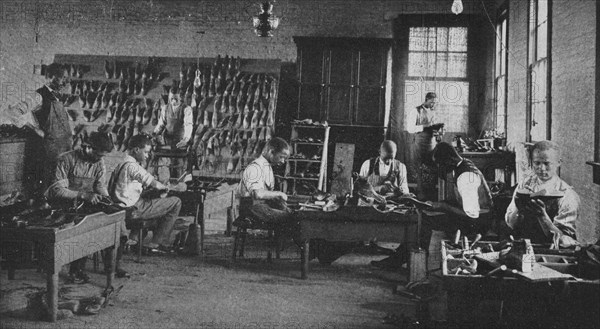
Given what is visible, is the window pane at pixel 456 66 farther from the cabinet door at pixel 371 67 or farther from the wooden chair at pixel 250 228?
the wooden chair at pixel 250 228

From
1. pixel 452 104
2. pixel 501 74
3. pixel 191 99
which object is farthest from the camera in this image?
pixel 191 99

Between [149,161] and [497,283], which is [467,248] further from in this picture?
[149,161]

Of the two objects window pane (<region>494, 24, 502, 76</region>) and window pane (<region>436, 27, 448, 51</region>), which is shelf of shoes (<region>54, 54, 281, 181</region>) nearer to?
window pane (<region>436, 27, 448, 51</region>)

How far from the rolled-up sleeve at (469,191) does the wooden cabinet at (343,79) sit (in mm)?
5796

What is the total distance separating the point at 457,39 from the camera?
1198 cm

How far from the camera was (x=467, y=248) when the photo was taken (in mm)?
3998

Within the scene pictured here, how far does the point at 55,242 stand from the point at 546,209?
13.3ft

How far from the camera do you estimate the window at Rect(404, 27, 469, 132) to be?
39.2ft

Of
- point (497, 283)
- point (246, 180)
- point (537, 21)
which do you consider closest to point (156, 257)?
point (246, 180)

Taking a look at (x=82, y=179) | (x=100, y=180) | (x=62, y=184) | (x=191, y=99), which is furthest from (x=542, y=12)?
(x=191, y=99)

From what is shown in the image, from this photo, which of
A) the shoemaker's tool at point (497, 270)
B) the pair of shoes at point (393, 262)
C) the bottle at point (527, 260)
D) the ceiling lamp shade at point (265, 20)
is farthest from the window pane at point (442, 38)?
the shoemaker's tool at point (497, 270)

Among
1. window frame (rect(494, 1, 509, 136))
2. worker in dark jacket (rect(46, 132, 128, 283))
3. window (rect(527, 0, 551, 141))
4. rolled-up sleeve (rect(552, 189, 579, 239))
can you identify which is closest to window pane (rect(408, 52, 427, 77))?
window frame (rect(494, 1, 509, 136))

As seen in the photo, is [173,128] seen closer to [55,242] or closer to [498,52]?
[498,52]

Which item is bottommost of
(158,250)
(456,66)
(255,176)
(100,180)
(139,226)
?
(158,250)
